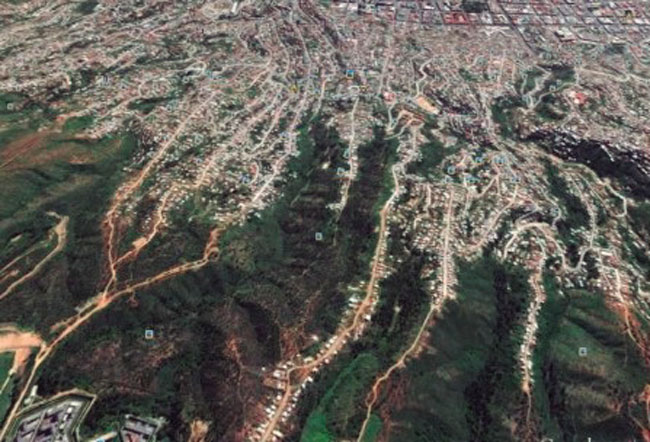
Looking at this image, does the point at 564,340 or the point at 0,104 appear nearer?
the point at 564,340

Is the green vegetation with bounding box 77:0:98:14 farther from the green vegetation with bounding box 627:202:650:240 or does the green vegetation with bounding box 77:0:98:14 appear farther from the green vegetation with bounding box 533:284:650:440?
the green vegetation with bounding box 627:202:650:240

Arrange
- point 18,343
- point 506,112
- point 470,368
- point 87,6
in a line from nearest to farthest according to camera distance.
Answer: point 18,343 → point 470,368 → point 506,112 → point 87,6

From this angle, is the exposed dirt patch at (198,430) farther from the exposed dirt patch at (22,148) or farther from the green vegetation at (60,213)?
the exposed dirt patch at (22,148)

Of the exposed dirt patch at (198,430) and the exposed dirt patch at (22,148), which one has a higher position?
the exposed dirt patch at (22,148)

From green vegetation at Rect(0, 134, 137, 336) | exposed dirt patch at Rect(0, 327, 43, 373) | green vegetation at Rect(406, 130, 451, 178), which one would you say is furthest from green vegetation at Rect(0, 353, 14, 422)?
green vegetation at Rect(406, 130, 451, 178)

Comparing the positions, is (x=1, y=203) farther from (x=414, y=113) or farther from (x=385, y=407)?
(x=414, y=113)

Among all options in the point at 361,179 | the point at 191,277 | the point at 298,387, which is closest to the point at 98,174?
the point at 191,277

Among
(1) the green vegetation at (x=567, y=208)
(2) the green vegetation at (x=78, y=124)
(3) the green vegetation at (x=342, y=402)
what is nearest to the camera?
(3) the green vegetation at (x=342, y=402)

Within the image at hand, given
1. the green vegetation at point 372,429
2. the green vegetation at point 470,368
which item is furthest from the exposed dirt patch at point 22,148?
the green vegetation at point 470,368

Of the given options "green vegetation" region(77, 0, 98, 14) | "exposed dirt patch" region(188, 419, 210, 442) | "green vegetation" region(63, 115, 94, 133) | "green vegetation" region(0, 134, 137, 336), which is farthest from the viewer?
"green vegetation" region(77, 0, 98, 14)

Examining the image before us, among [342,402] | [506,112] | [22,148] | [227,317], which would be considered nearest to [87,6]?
[22,148]

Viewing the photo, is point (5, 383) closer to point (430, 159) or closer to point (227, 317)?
point (227, 317)
